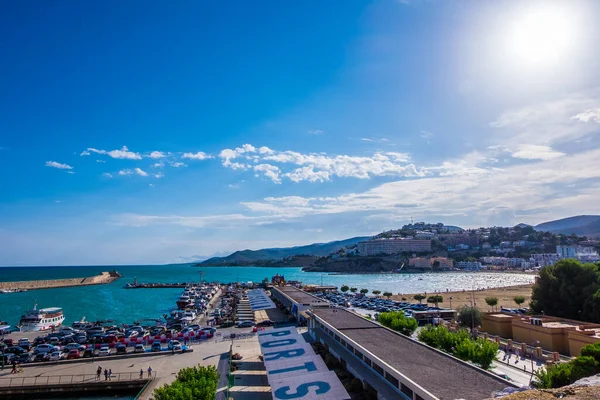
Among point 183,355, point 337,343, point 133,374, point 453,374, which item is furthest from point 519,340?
→ point 133,374

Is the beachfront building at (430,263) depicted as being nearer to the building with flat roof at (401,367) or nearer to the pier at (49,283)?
the pier at (49,283)

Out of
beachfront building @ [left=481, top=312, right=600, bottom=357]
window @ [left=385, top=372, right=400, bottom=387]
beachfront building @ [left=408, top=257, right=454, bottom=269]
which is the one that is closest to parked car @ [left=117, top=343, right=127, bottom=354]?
window @ [left=385, top=372, right=400, bottom=387]

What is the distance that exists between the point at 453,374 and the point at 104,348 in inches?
960

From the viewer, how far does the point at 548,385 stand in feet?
49.0

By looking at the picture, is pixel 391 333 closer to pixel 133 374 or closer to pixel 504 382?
pixel 504 382

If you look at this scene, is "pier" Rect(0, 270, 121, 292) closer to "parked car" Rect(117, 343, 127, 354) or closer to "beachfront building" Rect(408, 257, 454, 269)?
"parked car" Rect(117, 343, 127, 354)

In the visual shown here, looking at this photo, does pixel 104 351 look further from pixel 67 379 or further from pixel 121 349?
pixel 67 379

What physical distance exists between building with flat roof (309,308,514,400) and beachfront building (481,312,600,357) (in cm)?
Answer: 1124

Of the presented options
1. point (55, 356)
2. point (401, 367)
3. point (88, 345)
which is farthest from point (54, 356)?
point (401, 367)

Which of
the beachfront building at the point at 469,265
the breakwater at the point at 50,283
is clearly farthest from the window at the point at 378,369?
the beachfront building at the point at 469,265

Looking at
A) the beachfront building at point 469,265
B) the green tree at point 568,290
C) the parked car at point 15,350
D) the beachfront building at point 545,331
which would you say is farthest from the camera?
the beachfront building at point 469,265

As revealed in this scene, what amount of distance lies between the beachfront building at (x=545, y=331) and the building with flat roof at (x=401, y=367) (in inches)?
443

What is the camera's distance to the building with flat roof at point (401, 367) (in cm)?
1248

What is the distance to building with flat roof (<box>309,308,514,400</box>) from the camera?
40.9ft
